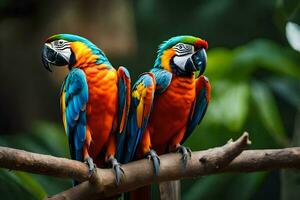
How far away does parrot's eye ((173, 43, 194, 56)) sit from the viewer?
4.94 ft

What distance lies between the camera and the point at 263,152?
165cm

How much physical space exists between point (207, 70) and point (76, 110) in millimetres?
1413

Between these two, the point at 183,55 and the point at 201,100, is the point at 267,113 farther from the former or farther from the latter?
the point at 183,55

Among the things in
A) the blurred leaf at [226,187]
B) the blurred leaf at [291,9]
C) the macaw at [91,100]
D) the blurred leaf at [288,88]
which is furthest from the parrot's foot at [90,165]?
the blurred leaf at [288,88]

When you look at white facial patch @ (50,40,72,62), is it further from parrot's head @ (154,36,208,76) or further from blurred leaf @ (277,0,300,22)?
blurred leaf @ (277,0,300,22)

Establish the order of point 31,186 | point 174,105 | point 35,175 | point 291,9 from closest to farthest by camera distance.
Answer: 1. point 174,105
2. point 31,186
3. point 291,9
4. point 35,175

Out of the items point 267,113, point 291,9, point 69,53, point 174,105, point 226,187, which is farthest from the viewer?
point 226,187

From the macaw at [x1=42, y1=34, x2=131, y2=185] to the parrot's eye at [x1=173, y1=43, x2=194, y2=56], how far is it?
13cm

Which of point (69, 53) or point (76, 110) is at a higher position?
point (69, 53)

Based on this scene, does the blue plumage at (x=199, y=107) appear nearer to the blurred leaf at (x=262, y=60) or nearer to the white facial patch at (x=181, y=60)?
the white facial patch at (x=181, y=60)

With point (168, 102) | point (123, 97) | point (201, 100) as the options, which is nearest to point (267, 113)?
point (201, 100)

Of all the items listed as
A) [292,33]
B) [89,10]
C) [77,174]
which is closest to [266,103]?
[292,33]

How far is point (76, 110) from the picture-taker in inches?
59.8

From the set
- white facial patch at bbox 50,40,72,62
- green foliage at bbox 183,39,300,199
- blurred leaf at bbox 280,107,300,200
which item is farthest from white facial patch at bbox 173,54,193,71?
green foliage at bbox 183,39,300,199
